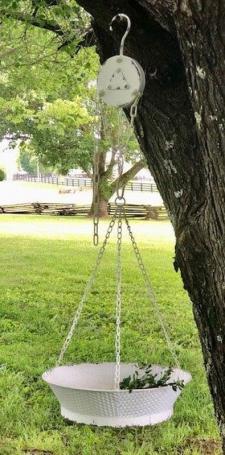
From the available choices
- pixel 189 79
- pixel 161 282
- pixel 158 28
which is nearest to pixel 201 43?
pixel 189 79

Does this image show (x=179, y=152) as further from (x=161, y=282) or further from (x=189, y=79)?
(x=161, y=282)

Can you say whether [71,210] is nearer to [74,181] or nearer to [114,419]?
[74,181]

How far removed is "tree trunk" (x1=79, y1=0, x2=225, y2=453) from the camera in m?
1.90

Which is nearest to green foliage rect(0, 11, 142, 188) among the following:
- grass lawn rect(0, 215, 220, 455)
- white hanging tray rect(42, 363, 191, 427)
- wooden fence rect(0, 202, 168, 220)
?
white hanging tray rect(42, 363, 191, 427)

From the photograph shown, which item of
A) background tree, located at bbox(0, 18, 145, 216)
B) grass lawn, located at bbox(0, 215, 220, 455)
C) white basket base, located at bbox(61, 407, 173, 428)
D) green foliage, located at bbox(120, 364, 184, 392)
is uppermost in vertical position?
background tree, located at bbox(0, 18, 145, 216)

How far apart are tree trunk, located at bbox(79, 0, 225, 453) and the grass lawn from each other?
1527mm

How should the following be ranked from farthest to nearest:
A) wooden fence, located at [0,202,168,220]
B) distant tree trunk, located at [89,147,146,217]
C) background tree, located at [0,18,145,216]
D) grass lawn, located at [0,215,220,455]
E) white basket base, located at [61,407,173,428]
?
wooden fence, located at [0,202,168,220], distant tree trunk, located at [89,147,146,217], background tree, located at [0,18,145,216], grass lawn, located at [0,215,220,455], white basket base, located at [61,407,173,428]

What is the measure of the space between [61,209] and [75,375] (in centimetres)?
2086

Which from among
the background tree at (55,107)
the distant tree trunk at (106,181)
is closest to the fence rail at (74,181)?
the distant tree trunk at (106,181)

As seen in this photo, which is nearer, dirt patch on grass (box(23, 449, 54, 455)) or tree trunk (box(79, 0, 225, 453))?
tree trunk (box(79, 0, 225, 453))

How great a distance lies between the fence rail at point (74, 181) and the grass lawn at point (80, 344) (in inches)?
598

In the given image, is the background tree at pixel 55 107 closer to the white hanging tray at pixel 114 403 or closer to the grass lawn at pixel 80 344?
the white hanging tray at pixel 114 403

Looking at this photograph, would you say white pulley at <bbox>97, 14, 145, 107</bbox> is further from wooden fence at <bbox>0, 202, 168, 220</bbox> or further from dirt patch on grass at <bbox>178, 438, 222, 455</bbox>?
wooden fence at <bbox>0, 202, 168, 220</bbox>

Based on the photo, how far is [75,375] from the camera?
306 cm
